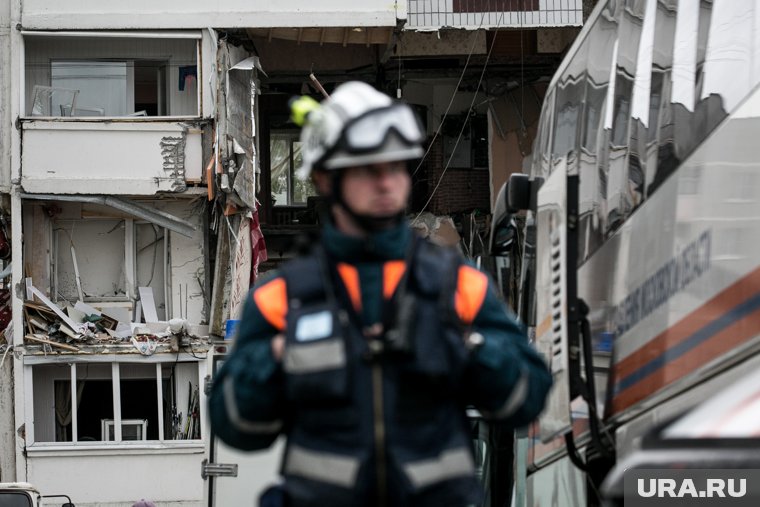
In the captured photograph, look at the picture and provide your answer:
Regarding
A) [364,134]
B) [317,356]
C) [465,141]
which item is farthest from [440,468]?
[465,141]

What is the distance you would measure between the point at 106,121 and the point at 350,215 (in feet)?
76.3

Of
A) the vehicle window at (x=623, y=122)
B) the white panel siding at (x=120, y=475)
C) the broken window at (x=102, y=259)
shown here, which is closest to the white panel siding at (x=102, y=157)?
the broken window at (x=102, y=259)

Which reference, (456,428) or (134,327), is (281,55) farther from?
(456,428)

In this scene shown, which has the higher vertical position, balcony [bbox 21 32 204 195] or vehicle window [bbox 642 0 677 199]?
balcony [bbox 21 32 204 195]

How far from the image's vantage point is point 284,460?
11.6 feet

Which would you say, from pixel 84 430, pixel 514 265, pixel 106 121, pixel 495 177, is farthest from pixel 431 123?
pixel 514 265

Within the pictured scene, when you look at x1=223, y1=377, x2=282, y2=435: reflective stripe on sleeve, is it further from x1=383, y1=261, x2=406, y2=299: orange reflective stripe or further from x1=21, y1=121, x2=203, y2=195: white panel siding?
x1=21, y1=121, x2=203, y2=195: white panel siding

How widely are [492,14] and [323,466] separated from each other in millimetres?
23734

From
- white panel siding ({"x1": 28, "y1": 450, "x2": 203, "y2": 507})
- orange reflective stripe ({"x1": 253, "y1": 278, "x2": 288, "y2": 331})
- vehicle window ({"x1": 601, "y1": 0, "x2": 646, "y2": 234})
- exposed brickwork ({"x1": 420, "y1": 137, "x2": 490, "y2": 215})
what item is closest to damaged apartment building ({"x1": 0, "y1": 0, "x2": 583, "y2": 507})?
white panel siding ({"x1": 28, "y1": 450, "x2": 203, "y2": 507})

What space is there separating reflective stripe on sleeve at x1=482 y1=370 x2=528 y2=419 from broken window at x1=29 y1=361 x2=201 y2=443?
22636mm

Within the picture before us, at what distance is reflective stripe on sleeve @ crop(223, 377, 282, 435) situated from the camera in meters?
3.52

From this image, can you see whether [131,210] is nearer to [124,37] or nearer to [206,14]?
[124,37]

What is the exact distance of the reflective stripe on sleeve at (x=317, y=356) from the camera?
3.30 meters

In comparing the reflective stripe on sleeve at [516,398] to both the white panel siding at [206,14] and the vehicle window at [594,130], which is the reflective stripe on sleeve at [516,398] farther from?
the white panel siding at [206,14]
